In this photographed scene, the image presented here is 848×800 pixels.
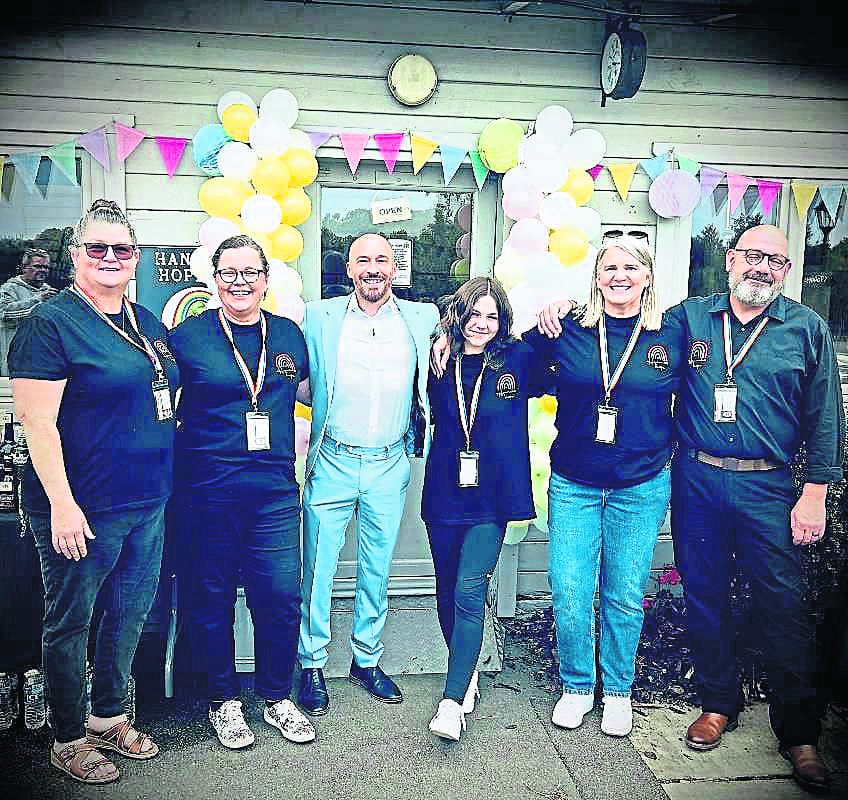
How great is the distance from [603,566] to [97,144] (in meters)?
2.92

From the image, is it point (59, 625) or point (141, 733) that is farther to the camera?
point (141, 733)

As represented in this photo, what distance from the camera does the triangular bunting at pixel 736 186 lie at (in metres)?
4.58

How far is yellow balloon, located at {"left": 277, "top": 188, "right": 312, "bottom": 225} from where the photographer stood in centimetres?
380

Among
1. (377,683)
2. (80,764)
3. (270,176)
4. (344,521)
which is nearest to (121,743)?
(80,764)

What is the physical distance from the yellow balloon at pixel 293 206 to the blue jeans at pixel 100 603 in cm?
142

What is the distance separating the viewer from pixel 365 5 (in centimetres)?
418

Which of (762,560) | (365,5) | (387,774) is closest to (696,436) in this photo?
(762,560)

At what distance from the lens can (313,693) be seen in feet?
11.6

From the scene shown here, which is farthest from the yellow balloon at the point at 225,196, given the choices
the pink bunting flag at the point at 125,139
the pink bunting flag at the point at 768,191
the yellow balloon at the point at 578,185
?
the pink bunting flag at the point at 768,191

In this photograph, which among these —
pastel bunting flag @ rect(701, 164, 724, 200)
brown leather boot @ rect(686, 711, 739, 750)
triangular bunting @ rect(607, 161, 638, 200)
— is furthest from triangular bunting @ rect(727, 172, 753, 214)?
brown leather boot @ rect(686, 711, 739, 750)

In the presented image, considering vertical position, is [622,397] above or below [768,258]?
below

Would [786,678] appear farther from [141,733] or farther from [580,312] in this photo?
[141,733]

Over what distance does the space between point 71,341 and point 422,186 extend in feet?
6.99

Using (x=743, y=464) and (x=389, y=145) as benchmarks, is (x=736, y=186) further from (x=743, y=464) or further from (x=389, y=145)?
(x=743, y=464)
